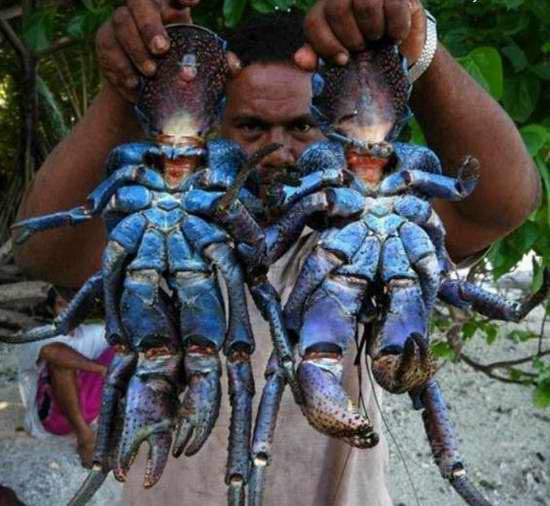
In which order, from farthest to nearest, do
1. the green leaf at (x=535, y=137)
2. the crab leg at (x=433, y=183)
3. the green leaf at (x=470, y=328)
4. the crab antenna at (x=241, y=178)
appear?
the green leaf at (x=470, y=328), the green leaf at (x=535, y=137), the crab leg at (x=433, y=183), the crab antenna at (x=241, y=178)

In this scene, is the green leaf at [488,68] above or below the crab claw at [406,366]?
below

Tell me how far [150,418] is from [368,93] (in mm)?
532

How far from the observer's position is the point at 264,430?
1.24 metres

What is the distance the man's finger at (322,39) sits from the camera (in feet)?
4.37

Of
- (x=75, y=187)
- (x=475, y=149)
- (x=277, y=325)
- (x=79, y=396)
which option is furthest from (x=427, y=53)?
(x=79, y=396)

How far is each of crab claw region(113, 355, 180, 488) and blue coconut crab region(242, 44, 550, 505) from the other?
116 mm

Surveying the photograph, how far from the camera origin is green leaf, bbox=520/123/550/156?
6.79 feet

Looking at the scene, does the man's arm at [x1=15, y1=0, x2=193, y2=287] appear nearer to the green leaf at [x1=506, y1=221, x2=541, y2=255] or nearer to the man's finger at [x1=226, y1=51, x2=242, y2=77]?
the man's finger at [x1=226, y1=51, x2=242, y2=77]

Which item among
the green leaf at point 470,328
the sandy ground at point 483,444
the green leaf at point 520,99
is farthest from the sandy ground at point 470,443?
Answer: the green leaf at point 520,99

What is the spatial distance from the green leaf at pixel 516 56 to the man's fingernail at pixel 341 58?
3.37 feet

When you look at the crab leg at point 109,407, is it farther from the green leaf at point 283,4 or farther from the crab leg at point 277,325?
the green leaf at point 283,4

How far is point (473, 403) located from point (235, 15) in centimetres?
363

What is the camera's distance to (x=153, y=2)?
1.41 meters

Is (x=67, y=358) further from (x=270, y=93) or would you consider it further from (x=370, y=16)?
(x=370, y=16)
